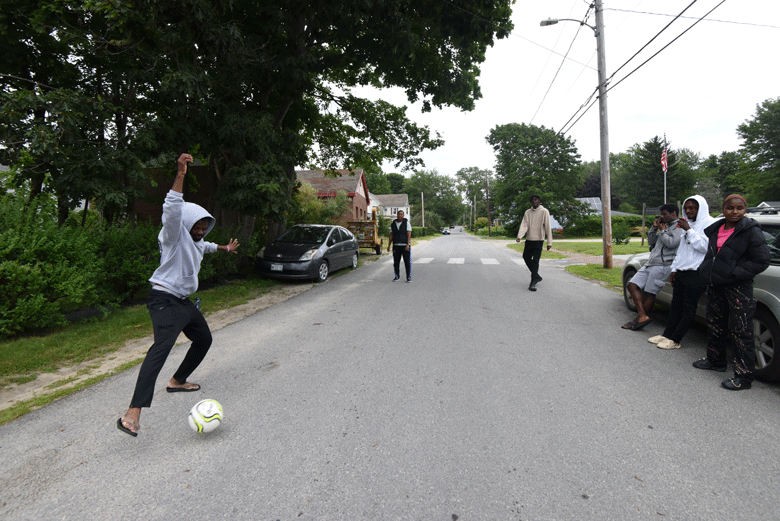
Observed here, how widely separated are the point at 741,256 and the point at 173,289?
5148mm

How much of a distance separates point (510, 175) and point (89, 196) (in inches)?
1603

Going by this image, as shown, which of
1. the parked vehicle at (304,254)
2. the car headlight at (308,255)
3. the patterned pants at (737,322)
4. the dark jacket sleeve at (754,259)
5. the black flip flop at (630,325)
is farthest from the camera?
the car headlight at (308,255)

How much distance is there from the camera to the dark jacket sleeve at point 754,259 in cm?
362

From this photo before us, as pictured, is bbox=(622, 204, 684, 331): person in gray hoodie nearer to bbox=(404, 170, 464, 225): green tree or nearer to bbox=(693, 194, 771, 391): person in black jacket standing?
bbox=(693, 194, 771, 391): person in black jacket standing

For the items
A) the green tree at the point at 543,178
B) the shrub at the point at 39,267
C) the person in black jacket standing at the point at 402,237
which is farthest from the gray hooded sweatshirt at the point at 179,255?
the green tree at the point at 543,178

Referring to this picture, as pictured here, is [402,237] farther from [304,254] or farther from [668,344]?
[668,344]

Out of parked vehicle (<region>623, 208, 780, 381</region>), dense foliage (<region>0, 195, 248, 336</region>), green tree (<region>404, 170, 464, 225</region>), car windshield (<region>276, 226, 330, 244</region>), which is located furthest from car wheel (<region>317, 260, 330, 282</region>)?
→ green tree (<region>404, 170, 464, 225</region>)

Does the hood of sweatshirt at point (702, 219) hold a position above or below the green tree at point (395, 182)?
below

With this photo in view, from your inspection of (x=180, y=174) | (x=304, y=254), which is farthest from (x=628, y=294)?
(x=304, y=254)

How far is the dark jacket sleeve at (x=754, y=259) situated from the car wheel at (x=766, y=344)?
525 millimetres

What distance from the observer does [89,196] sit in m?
7.09

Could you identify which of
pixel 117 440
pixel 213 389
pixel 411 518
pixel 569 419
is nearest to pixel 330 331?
pixel 213 389

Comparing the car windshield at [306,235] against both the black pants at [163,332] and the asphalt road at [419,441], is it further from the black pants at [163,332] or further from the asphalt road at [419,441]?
the black pants at [163,332]

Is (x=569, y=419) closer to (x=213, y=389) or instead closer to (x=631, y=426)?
(x=631, y=426)
